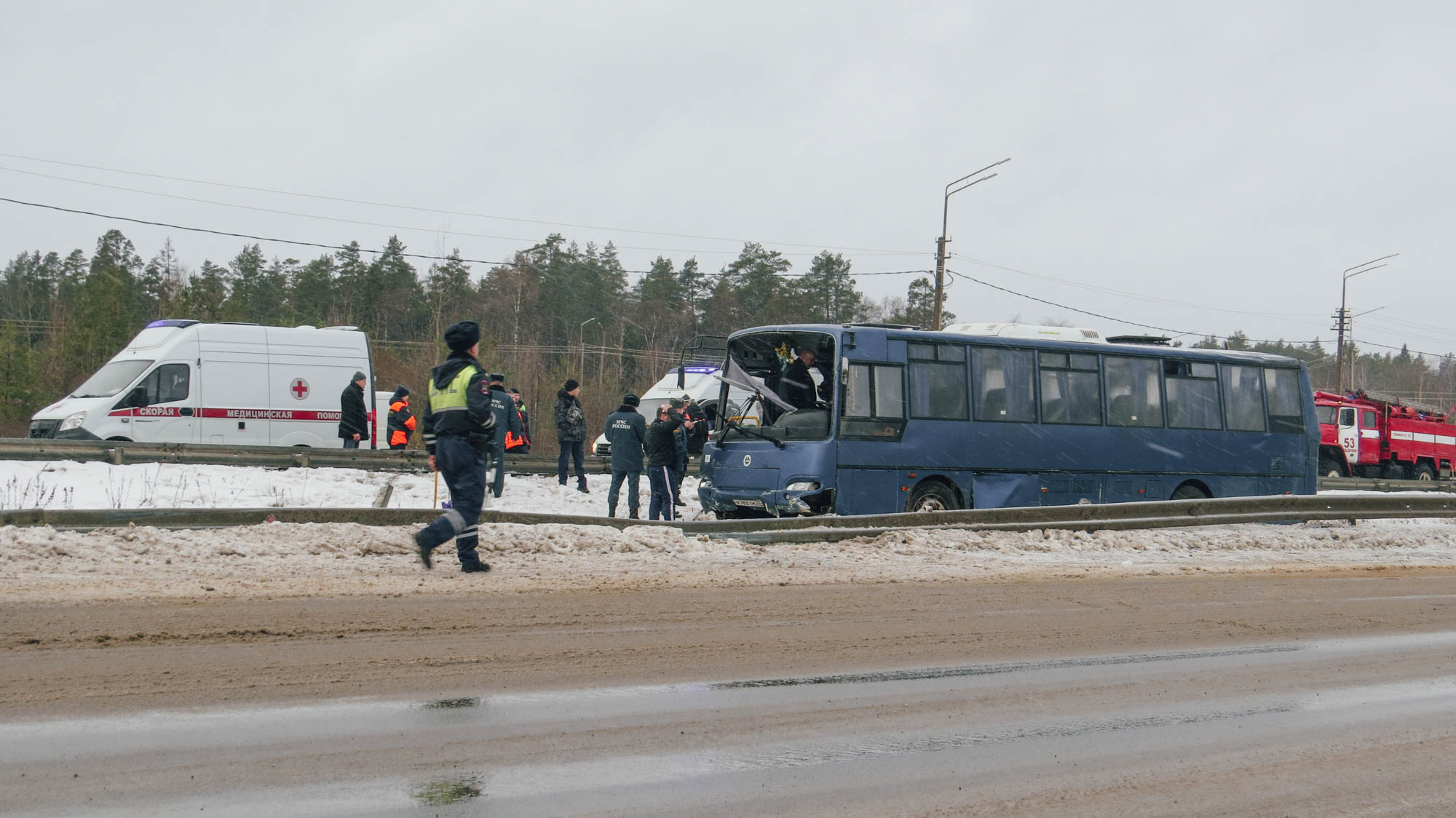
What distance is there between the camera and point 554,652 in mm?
5551

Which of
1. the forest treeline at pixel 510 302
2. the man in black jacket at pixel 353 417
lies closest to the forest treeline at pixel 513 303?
the forest treeline at pixel 510 302

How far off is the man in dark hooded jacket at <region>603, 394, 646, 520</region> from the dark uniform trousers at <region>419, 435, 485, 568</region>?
829 cm

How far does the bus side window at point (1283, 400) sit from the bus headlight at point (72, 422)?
21005 mm

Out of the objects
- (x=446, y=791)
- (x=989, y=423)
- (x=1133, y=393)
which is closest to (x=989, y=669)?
(x=446, y=791)

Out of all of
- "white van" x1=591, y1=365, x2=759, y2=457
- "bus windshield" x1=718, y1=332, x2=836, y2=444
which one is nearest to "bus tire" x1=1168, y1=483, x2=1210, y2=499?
"bus windshield" x1=718, y1=332, x2=836, y2=444

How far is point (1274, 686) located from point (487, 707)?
3.94 m

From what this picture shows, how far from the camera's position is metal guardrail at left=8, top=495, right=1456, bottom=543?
883cm

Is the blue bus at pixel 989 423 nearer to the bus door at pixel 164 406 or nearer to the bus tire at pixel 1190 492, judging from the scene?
the bus tire at pixel 1190 492

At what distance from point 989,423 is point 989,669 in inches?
412

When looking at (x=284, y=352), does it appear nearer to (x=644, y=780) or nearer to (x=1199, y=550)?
(x=1199, y=550)

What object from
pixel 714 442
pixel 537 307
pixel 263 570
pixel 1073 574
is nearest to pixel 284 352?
pixel 714 442

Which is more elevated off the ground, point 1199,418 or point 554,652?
point 1199,418

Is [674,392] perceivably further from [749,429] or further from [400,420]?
[749,429]

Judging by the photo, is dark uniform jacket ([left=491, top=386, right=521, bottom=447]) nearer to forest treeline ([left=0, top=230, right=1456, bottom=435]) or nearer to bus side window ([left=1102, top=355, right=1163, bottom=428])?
bus side window ([left=1102, top=355, right=1163, bottom=428])
